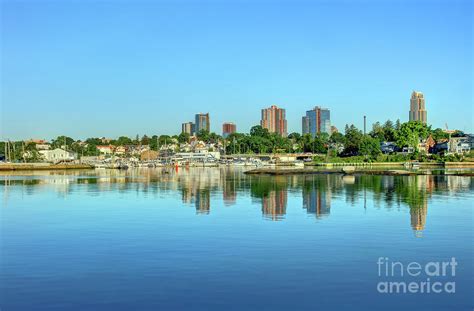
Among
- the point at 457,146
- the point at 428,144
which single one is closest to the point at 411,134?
the point at 457,146

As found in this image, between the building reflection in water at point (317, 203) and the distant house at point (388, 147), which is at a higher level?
the distant house at point (388, 147)

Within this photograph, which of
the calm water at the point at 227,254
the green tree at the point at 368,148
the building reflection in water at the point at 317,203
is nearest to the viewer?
the calm water at the point at 227,254

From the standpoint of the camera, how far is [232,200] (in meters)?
44.0

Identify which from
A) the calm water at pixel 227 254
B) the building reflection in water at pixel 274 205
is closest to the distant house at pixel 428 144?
the building reflection in water at pixel 274 205

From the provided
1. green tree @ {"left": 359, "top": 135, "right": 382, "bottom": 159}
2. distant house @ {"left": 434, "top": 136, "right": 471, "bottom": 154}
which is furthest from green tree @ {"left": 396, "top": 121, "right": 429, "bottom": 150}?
distant house @ {"left": 434, "top": 136, "right": 471, "bottom": 154}

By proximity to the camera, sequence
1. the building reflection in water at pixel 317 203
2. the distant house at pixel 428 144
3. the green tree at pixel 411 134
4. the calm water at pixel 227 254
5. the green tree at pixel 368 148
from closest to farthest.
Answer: the calm water at pixel 227 254, the building reflection in water at pixel 317 203, the green tree at pixel 368 148, the green tree at pixel 411 134, the distant house at pixel 428 144

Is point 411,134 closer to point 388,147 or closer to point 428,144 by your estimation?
point 428,144

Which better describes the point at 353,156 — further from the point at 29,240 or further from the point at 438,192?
the point at 29,240

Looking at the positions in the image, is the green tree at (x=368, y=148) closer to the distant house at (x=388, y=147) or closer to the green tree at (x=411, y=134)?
the green tree at (x=411, y=134)

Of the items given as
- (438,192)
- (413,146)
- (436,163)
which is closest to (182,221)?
(438,192)

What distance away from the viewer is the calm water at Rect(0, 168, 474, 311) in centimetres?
1538

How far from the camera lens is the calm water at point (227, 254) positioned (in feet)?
50.4

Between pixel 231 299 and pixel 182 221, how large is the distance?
52.0 ft

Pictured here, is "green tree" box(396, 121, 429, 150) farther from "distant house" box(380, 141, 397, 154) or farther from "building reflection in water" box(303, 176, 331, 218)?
"building reflection in water" box(303, 176, 331, 218)
